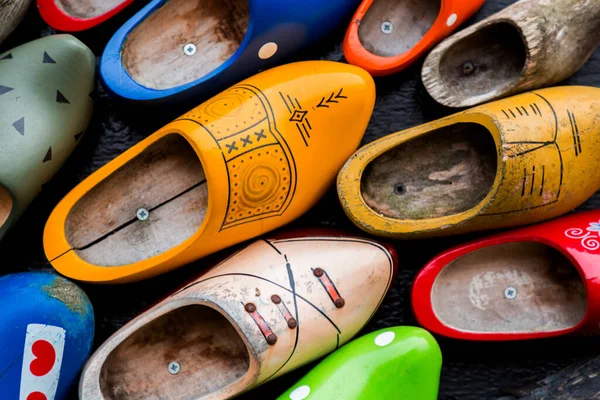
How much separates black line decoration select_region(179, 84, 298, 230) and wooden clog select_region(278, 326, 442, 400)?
35cm

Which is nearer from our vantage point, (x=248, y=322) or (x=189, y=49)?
(x=248, y=322)

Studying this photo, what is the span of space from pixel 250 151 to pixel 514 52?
60 centimetres

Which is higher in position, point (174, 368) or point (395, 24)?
point (395, 24)

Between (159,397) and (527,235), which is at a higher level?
(527,235)

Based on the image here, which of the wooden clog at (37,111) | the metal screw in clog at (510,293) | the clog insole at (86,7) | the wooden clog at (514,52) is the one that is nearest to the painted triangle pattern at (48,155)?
the wooden clog at (37,111)

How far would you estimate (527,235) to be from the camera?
1.69 m

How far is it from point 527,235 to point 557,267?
12 centimetres

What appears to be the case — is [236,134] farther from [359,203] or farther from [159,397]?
[159,397]

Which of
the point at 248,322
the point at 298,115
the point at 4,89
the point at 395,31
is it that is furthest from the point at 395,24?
the point at 4,89

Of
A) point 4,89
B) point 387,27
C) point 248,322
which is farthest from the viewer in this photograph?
point 387,27

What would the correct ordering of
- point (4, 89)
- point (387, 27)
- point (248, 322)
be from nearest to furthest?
point (248, 322) → point (4, 89) → point (387, 27)

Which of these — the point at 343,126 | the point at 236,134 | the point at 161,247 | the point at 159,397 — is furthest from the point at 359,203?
the point at 159,397

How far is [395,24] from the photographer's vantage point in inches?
71.6

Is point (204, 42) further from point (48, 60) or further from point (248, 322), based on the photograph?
point (248, 322)
